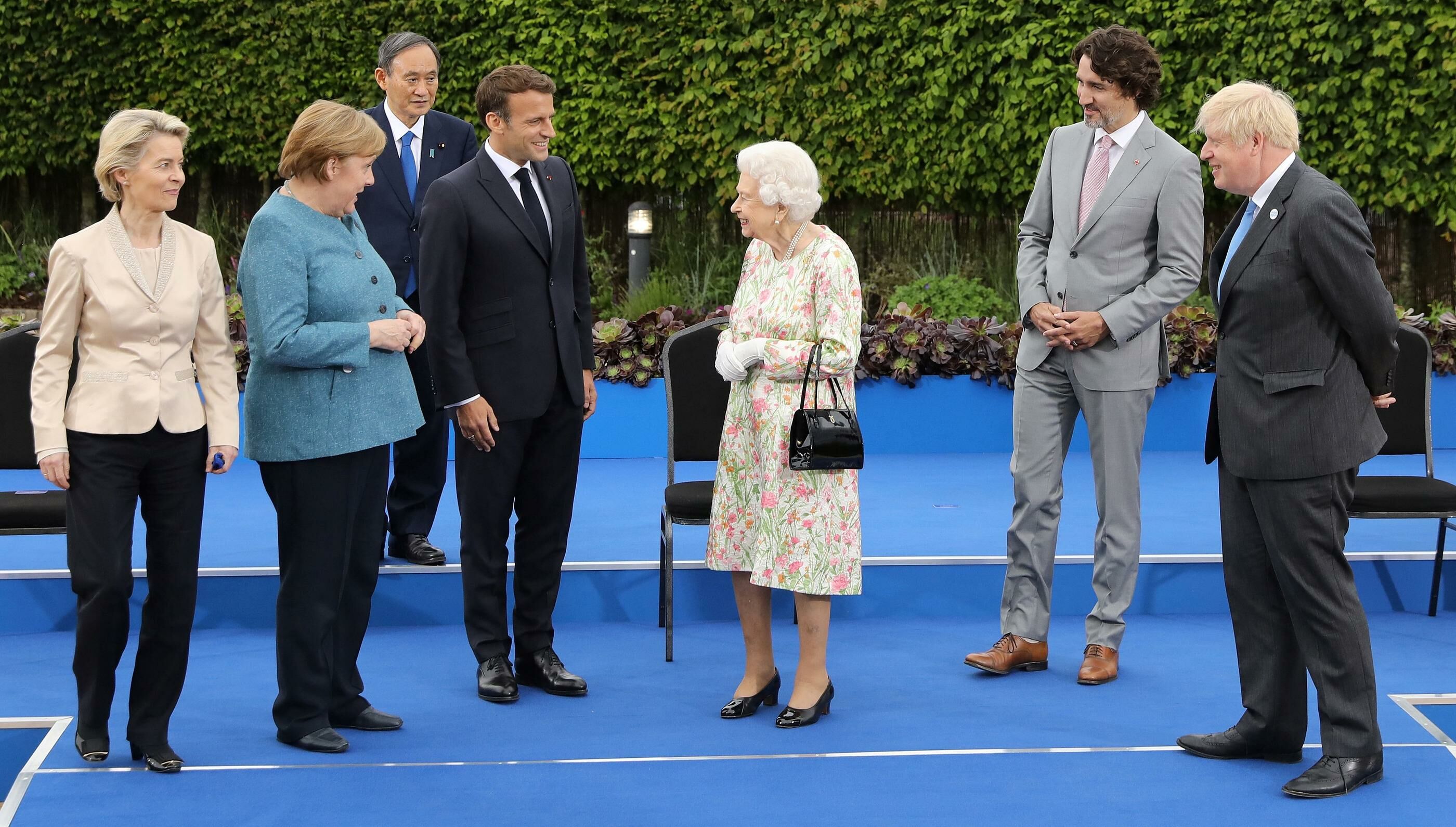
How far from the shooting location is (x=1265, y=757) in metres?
3.34

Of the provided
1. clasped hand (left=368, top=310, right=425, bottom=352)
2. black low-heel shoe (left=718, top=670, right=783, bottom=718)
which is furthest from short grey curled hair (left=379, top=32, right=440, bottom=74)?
black low-heel shoe (left=718, top=670, right=783, bottom=718)

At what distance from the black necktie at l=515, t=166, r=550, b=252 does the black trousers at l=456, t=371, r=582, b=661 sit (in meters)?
0.40

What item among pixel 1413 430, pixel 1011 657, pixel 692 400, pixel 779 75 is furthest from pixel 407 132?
pixel 779 75

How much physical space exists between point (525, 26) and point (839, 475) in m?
6.68

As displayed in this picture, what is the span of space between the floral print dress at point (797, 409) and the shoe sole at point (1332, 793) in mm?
1096

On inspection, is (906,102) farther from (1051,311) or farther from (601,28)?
(1051,311)

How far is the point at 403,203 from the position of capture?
464cm

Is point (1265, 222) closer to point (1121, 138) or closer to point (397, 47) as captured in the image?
point (1121, 138)

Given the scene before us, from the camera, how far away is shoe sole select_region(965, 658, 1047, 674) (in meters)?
4.03

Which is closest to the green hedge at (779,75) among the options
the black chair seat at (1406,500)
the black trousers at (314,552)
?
the black chair seat at (1406,500)

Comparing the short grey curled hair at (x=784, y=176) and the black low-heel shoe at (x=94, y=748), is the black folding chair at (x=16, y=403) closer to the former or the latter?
the black low-heel shoe at (x=94, y=748)

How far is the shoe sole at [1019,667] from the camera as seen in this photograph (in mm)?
4027

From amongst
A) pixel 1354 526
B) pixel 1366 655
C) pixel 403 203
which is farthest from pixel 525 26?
pixel 1366 655

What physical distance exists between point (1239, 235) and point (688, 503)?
5.74ft
